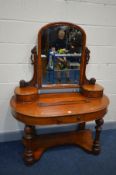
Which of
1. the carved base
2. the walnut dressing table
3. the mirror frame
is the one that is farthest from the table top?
the carved base

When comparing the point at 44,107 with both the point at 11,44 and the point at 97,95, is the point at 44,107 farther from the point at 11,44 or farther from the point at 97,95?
the point at 11,44

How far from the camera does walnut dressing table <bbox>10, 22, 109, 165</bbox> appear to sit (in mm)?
1662

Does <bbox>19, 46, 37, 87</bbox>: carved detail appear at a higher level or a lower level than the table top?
higher

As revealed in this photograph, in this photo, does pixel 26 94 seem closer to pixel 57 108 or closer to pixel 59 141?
pixel 57 108

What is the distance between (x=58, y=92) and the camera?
6.69 feet

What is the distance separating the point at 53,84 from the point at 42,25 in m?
0.58

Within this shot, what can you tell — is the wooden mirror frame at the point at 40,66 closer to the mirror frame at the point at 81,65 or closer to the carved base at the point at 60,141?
the mirror frame at the point at 81,65

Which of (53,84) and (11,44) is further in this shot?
(53,84)

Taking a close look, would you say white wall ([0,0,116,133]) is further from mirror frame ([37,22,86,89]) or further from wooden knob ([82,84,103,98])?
wooden knob ([82,84,103,98])

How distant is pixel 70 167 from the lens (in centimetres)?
187

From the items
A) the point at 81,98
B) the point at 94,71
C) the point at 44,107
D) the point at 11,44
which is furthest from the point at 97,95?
the point at 11,44

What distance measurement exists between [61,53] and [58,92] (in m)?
0.42

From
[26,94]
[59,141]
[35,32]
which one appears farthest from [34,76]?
[59,141]

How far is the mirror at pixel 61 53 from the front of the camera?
1818mm
